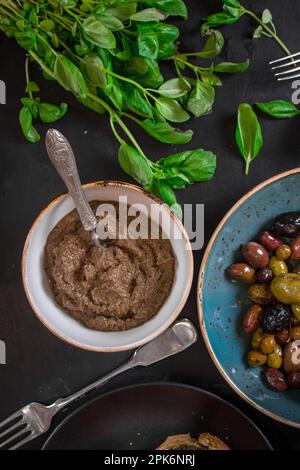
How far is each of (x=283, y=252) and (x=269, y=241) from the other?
A: 4 cm

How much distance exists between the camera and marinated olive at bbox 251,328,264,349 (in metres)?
1.45

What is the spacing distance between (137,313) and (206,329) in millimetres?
165

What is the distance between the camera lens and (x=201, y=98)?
57.5 inches

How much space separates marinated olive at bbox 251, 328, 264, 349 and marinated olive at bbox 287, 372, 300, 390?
10 cm

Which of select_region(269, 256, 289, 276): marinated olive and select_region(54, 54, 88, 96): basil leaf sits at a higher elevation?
select_region(54, 54, 88, 96): basil leaf

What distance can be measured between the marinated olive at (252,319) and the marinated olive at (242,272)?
7 centimetres

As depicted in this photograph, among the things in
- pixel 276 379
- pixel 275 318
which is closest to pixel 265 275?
pixel 275 318

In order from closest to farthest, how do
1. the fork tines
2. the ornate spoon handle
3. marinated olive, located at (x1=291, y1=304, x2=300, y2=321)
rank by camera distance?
the ornate spoon handle, marinated olive, located at (x1=291, y1=304, x2=300, y2=321), the fork tines

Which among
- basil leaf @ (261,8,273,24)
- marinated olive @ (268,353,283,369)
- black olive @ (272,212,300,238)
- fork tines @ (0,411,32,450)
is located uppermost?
basil leaf @ (261,8,273,24)

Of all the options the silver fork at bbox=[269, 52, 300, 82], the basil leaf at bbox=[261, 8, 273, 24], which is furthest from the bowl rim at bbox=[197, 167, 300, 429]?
the basil leaf at bbox=[261, 8, 273, 24]

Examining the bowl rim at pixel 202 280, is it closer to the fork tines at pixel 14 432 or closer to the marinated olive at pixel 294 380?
the marinated olive at pixel 294 380

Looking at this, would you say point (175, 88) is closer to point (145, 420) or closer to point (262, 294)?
point (262, 294)

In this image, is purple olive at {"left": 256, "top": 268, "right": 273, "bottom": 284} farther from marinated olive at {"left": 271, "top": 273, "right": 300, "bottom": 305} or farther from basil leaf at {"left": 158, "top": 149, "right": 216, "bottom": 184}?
basil leaf at {"left": 158, "top": 149, "right": 216, "bottom": 184}
